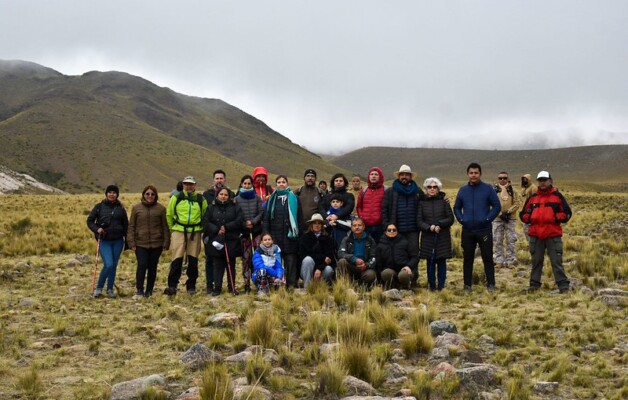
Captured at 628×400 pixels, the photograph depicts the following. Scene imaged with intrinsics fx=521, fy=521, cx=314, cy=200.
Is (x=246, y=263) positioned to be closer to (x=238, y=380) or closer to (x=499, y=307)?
(x=499, y=307)

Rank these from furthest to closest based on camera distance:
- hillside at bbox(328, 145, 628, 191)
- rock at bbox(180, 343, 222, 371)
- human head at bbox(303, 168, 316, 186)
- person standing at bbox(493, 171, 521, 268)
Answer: hillside at bbox(328, 145, 628, 191)
person standing at bbox(493, 171, 521, 268)
human head at bbox(303, 168, 316, 186)
rock at bbox(180, 343, 222, 371)

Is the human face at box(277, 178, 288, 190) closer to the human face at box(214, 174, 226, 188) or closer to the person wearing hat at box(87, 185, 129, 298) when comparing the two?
the human face at box(214, 174, 226, 188)

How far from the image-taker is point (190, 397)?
169 inches

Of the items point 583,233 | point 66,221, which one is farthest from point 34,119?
point 583,233

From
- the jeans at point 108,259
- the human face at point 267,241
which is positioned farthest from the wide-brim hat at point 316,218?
the jeans at point 108,259

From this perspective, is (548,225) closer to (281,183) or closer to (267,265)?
(281,183)

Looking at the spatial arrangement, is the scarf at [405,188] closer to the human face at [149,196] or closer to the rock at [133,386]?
the human face at [149,196]

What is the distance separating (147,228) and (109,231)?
0.73m

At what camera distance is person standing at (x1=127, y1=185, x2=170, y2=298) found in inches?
377

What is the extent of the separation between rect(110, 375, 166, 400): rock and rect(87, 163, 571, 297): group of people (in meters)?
4.58

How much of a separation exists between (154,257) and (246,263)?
1724 mm

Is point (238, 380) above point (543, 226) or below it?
below

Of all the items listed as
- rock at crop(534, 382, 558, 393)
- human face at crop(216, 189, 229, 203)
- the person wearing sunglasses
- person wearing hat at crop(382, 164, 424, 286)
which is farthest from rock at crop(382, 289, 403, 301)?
rock at crop(534, 382, 558, 393)

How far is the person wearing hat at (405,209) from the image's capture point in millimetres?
9445
